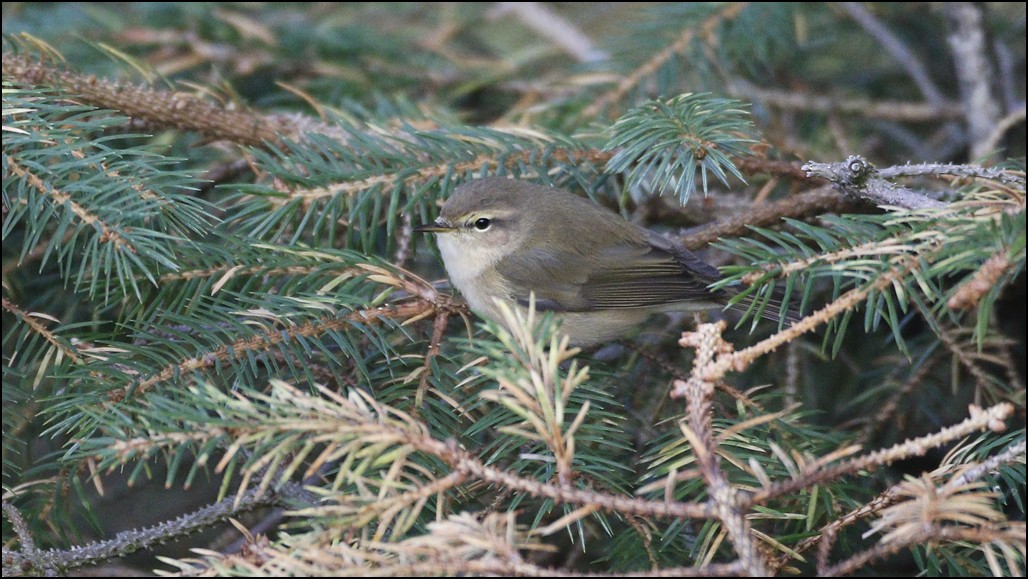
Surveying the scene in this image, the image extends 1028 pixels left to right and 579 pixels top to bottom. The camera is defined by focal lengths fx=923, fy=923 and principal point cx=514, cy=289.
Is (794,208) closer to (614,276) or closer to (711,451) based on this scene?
(614,276)

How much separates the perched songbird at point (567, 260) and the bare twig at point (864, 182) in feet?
2.22

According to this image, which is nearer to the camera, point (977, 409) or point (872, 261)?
point (977, 409)

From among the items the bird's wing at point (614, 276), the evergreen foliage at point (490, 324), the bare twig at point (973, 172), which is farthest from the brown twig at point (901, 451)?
the bird's wing at point (614, 276)

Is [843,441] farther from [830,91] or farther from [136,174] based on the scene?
[830,91]

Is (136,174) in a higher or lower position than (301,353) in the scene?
higher

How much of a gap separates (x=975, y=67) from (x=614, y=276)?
124 cm

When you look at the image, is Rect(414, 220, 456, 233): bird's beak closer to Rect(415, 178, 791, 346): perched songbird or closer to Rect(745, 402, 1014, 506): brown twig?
Rect(415, 178, 791, 346): perched songbird

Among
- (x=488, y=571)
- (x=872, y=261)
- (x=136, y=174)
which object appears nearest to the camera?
(x=488, y=571)

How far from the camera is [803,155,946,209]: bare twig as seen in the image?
1693 mm

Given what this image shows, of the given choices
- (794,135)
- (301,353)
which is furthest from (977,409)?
(794,135)

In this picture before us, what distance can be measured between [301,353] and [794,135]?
2116 millimetres

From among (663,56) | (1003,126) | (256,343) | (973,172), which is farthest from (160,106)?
(1003,126)

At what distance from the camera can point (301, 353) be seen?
5.67 feet

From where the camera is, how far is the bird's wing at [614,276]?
2.65 meters
